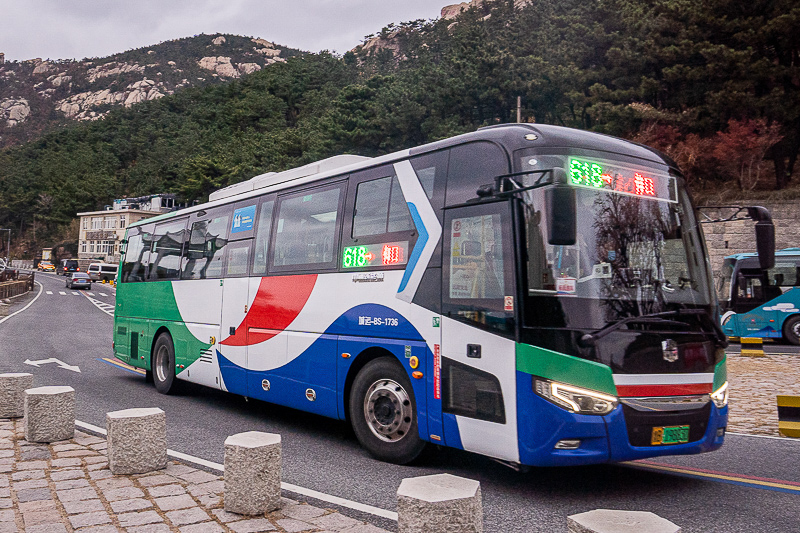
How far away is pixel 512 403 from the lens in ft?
17.8

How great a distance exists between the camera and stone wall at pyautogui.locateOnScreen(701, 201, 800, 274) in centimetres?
2792

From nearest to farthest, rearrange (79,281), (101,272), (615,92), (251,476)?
(251,476) < (615,92) < (79,281) < (101,272)

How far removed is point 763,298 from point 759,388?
12.2 metres

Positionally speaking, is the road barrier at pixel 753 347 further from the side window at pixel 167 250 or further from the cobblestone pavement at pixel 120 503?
the cobblestone pavement at pixel 120 503

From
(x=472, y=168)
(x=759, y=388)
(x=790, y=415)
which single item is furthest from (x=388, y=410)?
(x=759, y=388)

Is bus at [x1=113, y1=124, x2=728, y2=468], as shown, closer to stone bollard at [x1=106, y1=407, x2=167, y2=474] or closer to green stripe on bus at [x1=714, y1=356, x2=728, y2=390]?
green stripe on bus at [x1=714, y1=356, x2=728, y2=390]

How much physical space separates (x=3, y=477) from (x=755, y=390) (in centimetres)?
1172

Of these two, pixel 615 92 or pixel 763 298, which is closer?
pixel 763 298

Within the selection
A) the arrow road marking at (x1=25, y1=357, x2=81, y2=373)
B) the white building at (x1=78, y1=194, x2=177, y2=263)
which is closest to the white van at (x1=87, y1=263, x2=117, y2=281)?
the white building at (x1=78, y1=194, x2=177, y2=263)

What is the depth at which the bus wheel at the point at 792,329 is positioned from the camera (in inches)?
889

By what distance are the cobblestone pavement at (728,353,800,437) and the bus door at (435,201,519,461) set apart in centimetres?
467

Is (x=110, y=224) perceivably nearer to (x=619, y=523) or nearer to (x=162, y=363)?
(x=162, y=363)

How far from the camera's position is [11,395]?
862 centimetres

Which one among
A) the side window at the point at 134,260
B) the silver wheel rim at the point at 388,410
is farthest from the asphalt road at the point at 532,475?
the side window at the point at 134,260
